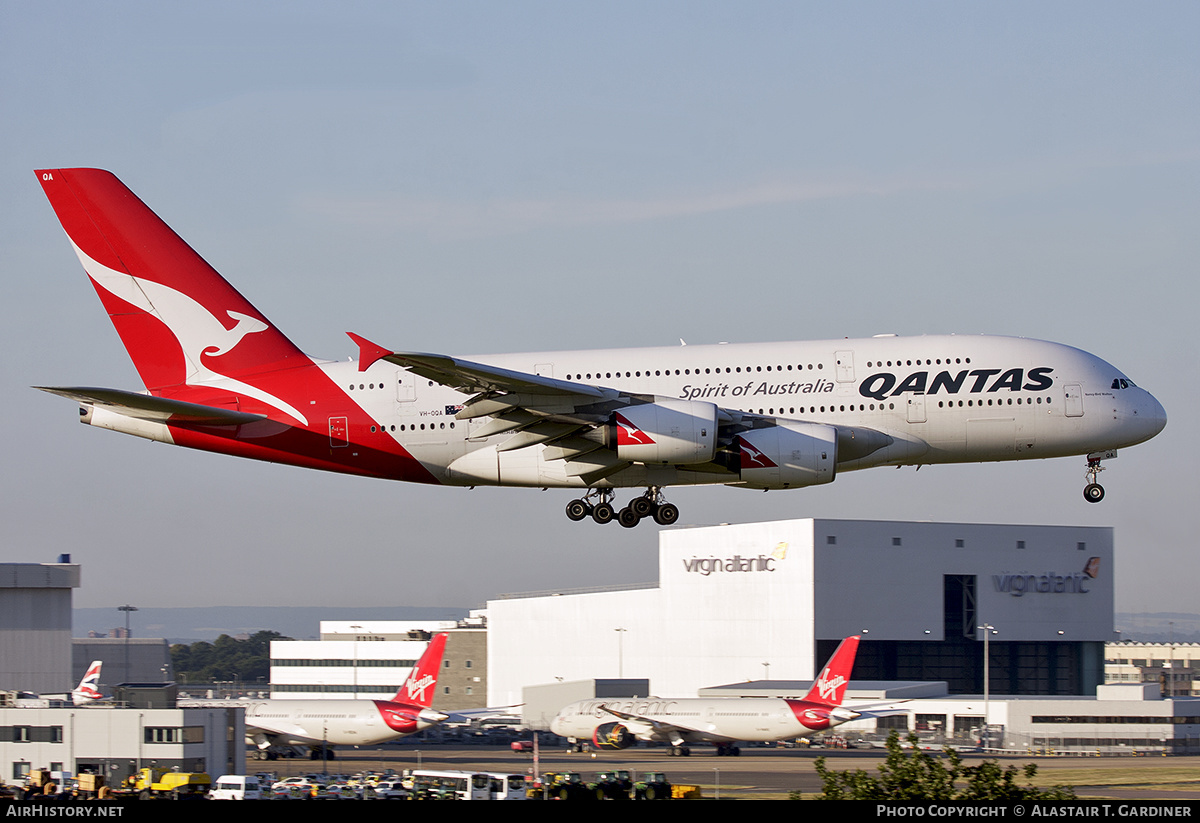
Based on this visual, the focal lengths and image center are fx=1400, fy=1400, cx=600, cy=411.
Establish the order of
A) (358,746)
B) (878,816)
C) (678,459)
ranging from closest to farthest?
(878,816) < (678,459) < (358,746)

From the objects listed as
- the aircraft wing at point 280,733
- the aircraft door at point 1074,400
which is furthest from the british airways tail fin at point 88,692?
the aircraft door at point 1074,400

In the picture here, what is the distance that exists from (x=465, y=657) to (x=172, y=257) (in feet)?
252

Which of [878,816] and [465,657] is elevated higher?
[878,816]

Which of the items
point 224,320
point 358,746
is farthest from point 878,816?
point 358,746

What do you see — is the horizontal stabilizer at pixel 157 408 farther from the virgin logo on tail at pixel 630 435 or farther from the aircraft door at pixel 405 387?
the virgin logo on tail at pixel 630 435

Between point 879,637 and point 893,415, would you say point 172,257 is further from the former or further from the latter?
point 879,637

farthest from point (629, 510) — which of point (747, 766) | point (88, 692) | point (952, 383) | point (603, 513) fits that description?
point (88, 692)

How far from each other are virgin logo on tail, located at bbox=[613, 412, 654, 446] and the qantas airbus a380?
42mm

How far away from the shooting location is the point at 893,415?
141ft

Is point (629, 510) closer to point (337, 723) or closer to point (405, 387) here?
point (405, 387)

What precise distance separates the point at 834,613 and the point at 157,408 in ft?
233

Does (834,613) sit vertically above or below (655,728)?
above

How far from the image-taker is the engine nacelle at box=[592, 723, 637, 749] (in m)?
71.1

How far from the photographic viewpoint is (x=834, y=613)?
345ft
